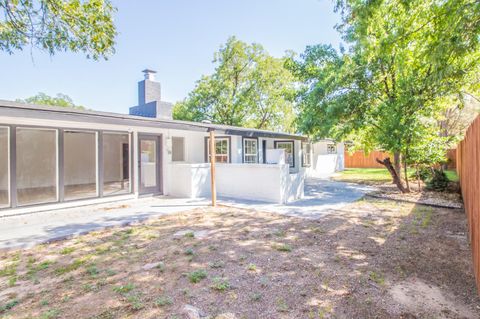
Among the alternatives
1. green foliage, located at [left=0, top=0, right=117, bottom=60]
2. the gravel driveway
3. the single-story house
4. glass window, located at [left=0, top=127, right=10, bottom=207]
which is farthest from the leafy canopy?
glass window, located at [left=0, top=127, right=10, bottom=207]

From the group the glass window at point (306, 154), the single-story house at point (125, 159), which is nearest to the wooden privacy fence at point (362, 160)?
the glass window at point (306, 154)

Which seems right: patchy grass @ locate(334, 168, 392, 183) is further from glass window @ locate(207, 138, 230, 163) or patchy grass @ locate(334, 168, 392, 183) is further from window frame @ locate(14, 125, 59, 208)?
window frame @ locate(14, 125, 59, 208)

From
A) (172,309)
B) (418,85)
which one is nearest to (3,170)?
(172,309)

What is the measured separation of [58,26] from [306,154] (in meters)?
15.4

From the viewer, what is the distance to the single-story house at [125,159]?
6676mm

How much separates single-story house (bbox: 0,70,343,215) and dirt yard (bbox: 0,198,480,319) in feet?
9.57

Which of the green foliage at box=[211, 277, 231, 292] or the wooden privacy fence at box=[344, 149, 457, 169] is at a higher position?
the wooden privacy fence at box=[344, 149, 457, 169]

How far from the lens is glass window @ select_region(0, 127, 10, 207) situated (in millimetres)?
6617

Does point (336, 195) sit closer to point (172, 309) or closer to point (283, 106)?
point (172, 309)

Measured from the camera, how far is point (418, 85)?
9.02m

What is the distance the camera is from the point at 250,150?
41.8 ft

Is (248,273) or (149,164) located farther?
(149,164)

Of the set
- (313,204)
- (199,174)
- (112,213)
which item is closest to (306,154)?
(313,204)

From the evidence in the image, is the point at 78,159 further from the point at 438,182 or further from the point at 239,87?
the point at 239,87
